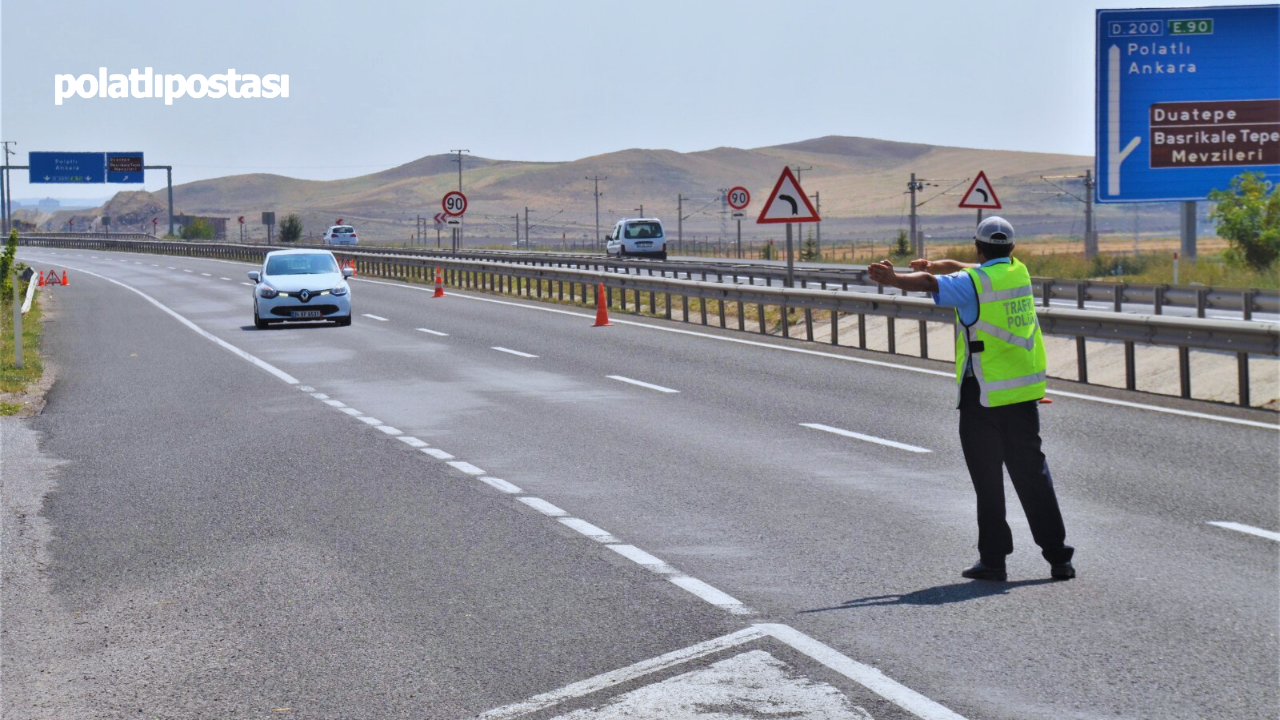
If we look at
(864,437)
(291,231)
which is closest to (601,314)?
(864,437)

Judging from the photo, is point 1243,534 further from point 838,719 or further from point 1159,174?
point 1159,174

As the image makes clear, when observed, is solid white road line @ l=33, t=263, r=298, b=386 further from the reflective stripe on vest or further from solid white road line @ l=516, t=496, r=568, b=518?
the reflective stripe on vest

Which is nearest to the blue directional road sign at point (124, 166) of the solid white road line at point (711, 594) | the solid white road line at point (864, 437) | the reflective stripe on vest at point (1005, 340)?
the solid white road line at point (864, 437)

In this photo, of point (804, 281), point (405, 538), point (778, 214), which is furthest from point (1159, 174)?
point (405, 538)

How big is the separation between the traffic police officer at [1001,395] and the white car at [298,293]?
72.7 feet

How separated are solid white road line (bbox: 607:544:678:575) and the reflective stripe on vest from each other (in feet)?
5.94

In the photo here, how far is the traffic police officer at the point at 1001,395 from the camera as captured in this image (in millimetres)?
7734

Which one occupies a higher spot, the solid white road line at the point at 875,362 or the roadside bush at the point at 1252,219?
the roadside bush at the point at 1252,219

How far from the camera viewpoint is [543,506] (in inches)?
396

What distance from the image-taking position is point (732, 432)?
45.3 feet

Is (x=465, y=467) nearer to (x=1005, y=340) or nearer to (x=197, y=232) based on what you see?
(x=1005, y=340)

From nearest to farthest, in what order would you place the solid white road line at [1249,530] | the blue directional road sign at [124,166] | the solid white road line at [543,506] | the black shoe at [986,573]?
the black shoe at [986,573] < the solid white road line at [1249,530] < the solid white road line at [543,506] < the blue directional road sign at [124,166]

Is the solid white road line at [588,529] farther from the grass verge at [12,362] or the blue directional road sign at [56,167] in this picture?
the blue directional road sign at [56,167]

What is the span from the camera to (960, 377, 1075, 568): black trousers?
7.72 metres
